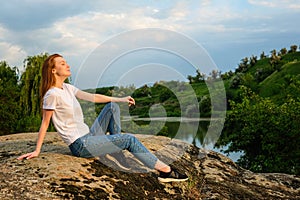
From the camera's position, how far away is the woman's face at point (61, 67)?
6017mm

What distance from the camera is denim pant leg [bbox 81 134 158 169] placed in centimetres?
597

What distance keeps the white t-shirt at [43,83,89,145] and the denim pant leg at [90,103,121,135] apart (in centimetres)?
36

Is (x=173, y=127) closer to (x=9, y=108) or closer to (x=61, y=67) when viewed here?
(x=9, y=108)

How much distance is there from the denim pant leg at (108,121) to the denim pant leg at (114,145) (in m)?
0.31

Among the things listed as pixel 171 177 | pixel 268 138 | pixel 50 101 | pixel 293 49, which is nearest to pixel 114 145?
pixel 171 177

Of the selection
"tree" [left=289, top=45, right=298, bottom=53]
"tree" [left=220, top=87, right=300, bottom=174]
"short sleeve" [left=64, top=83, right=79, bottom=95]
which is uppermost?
"tree" [left=289, top=45, right=298, bottom=53]

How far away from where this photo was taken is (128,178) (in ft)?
19.7

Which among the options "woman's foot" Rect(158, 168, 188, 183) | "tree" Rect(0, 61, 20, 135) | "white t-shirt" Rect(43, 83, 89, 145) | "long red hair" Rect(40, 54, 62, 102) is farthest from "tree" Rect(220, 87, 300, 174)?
"tree" Rect(0, 61, 20, 135)

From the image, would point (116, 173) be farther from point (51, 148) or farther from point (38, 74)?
point (38, 74)

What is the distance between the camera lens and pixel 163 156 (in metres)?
7.36

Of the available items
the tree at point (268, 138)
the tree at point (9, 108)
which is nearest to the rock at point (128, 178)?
the tree at point (268, 138)

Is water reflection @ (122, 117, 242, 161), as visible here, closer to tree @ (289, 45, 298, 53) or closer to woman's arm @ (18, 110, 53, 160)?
woman's arm @ (18, 110, 53, 160)

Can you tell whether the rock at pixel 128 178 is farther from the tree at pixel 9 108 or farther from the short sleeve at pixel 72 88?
the tree at pixel 9 108

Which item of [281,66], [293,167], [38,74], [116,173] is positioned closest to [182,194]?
[116,173]
